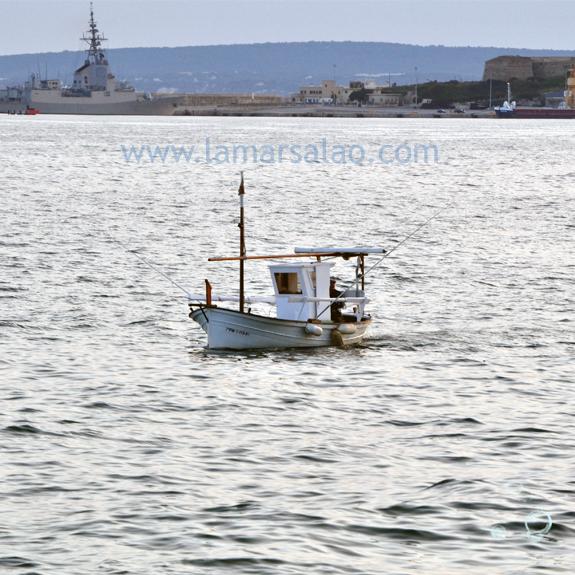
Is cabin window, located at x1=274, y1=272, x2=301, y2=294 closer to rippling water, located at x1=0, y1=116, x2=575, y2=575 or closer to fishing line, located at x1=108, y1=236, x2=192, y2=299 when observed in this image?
rippling water, located at x1=0, y1=116, x2=575, y2=575

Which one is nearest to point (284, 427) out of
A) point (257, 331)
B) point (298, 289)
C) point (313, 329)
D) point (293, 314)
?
point (257, 331)

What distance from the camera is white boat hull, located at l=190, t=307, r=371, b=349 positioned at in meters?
36.9

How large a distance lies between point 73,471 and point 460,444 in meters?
7.66

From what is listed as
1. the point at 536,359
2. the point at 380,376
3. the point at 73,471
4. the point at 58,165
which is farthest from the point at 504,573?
the point at 58,165

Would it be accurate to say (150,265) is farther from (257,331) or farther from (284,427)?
(284,427)

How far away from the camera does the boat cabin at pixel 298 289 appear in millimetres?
39125

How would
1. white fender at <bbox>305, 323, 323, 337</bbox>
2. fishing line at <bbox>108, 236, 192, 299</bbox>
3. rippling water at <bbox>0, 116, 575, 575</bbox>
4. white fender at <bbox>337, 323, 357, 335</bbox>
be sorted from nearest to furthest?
rippling water at <bbox>0, 116, 575, 575</bbox> < white fender at <bbox>305, 323, 323, 337</bbox> < white fender at <bbox>337, 323, 357, 335</bbox> < fishing line at <bbox>108, 236, 192, 299</bbox>

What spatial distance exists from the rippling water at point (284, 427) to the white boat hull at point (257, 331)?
1.80ft

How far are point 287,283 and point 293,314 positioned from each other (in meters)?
0.92

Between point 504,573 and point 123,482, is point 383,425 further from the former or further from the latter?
point 504,573

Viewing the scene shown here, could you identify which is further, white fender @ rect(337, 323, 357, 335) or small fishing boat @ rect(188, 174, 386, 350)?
white fender @ rect(337, 323, 357, 335)

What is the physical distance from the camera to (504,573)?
1973 cm

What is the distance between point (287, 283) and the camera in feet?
129

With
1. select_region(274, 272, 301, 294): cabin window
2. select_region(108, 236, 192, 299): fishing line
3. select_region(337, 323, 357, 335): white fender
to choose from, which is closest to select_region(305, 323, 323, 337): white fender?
select_region(337, 323, 357, 335): white fender
